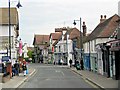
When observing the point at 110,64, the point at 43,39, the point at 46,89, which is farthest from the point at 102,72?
the point at 43,39

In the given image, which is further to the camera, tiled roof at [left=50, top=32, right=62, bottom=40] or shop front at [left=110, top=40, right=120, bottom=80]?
tiled roof at [left=50, top=32, right=62, bottom=40]

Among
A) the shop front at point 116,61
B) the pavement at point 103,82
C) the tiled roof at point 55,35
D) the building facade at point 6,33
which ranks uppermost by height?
the tiled roof at point 55,35

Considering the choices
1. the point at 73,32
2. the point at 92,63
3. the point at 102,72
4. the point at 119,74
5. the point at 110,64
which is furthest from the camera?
the point at 73,32

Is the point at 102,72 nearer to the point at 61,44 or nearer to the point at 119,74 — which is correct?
the point at 119,74

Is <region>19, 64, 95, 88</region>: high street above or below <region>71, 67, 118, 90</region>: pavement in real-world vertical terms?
below

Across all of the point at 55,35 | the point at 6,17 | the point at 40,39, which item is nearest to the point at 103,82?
the point at 6,17

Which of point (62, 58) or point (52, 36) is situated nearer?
point (62, 58)

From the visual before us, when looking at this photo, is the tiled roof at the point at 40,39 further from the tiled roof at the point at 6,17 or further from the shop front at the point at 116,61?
the shop front at the point at 116,61

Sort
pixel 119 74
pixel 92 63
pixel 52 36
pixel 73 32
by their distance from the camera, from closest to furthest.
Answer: pixel 119 74 < pixel 92 63 < pixel 73 32 < pixel 52 36

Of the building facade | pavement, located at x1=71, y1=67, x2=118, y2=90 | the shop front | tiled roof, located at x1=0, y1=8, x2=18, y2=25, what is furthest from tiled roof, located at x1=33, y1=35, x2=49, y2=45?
the shop front

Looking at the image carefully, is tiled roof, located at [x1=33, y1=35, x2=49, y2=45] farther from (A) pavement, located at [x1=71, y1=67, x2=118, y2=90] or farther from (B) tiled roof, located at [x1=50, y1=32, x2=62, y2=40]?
(A) pavement, located at [x1=71, y1=67, x2=118, y2=90]

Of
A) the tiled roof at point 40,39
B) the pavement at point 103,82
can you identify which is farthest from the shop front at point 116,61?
the tiled roof at point 40,39

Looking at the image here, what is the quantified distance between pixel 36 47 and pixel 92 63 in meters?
116

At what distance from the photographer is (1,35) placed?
6234cm
